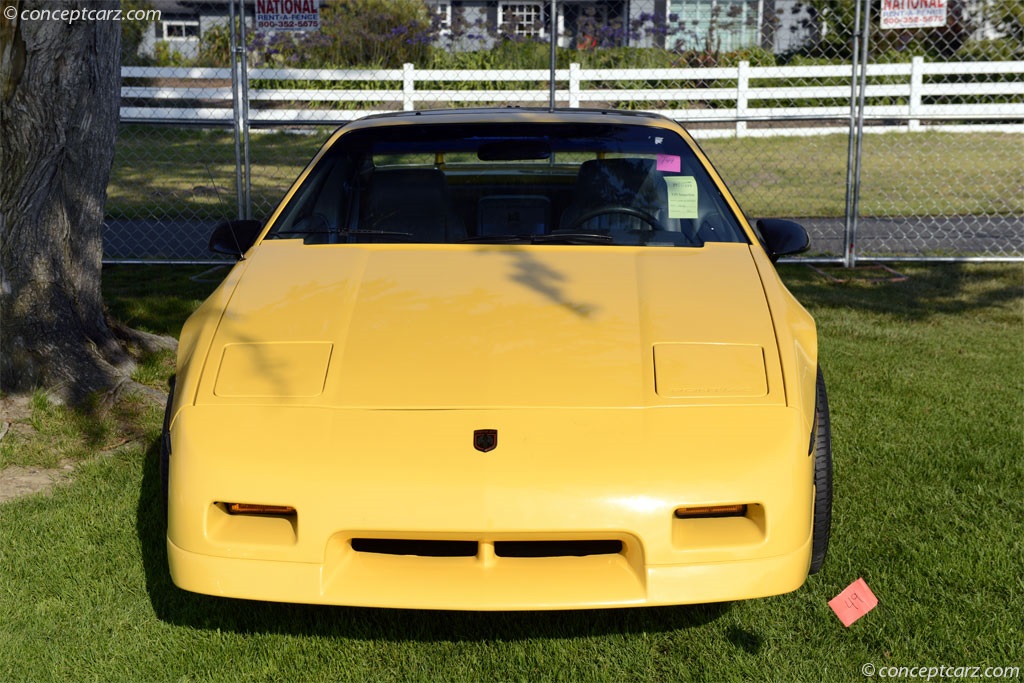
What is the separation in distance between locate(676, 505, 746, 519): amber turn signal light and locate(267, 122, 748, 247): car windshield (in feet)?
4.67

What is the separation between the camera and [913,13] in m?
8.76

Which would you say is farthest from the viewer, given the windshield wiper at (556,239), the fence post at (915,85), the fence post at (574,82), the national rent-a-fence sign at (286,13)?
the fence post at (915,85)

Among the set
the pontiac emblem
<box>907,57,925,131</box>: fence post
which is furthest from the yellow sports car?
<box>907,57,925,131</box>: fence post

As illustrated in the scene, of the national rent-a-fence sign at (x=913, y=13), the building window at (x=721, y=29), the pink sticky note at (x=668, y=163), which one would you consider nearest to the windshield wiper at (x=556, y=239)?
the pink sticky note at (x=668, y=163)

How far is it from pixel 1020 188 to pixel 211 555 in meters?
13.1

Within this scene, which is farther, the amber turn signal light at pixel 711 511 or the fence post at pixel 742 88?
the fence post at pixel 742 88

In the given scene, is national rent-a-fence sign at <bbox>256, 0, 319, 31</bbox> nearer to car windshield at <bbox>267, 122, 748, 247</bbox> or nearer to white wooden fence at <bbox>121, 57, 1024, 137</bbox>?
car windshield at <bbox>267, 122, 748, 247</bbox>

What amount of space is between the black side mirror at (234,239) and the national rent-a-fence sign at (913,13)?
6.44 m

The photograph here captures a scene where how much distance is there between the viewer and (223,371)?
3213mm

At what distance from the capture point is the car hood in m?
3.08

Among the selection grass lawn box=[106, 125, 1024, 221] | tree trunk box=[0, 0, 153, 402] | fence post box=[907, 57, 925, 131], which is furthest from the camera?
fence post box=[907, 57, 925, 131]

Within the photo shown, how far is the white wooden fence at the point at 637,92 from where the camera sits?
47.1ft

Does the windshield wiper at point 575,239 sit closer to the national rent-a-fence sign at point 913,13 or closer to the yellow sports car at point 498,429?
the yellow sports car at point 498,429

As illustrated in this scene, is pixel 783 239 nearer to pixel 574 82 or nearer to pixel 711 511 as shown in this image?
pixel 711 511
